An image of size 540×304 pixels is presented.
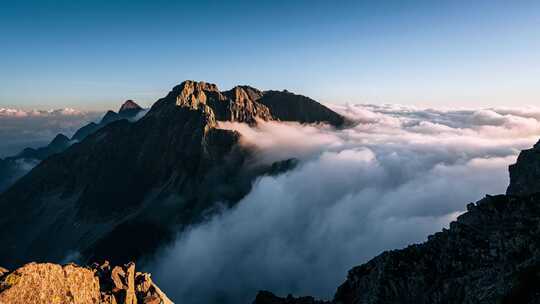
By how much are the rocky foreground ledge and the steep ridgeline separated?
86.2 metres

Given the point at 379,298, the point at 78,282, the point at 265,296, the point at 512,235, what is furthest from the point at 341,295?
the point at 78,282

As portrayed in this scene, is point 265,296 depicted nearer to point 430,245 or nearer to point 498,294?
point 430,245

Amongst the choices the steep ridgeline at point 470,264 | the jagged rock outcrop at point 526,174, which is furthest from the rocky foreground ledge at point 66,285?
the jagged rock outcrop at point 526,174

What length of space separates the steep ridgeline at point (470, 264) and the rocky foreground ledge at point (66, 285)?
3395 inches

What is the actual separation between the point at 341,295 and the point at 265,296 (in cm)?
4327

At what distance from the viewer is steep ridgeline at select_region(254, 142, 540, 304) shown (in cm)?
8838

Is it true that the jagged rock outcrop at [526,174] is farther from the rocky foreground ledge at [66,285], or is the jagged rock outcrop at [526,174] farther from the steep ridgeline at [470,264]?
the rocky foreground ledge at [66,285]

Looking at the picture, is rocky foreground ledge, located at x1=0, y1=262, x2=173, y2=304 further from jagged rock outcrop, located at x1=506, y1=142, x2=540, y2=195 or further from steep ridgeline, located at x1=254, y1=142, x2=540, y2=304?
jagged rock outcrop, located at x1=506, y1=142, x2=540, y2=195

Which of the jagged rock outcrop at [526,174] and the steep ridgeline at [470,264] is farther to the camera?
the jagged rock outcrop at [526,174]

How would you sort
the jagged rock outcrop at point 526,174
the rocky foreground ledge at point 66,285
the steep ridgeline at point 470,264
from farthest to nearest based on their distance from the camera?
the jagged rock outcrop at point 526,174, the rocky foreground ledge at point 66,285, the steep ridgeline at point 470,264

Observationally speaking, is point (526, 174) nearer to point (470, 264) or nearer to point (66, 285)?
point (470, 264)

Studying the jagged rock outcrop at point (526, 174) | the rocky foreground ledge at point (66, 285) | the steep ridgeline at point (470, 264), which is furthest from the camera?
the jagged rock outcrop at point (526, 174)

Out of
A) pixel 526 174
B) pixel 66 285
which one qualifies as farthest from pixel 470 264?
pixel 66 285

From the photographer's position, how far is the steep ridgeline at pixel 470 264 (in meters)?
88.4
